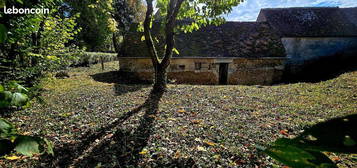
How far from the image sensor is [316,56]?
1631 cm

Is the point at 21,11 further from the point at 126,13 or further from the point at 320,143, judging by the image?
the point at 126,13

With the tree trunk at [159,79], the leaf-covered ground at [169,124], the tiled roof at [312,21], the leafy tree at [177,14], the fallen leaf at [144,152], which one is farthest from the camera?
the tiled roof at [312,21]

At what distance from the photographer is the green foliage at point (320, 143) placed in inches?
14.9

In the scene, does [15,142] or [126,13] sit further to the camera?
[126,13]

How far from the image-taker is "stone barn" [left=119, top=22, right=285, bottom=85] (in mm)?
12555

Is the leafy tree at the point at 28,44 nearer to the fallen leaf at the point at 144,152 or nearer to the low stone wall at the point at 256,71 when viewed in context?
the fallen leaf at the point at 144,152

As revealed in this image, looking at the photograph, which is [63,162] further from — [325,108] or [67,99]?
[325,108]

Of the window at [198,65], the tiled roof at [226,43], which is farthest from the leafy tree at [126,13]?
the window at [198,65]

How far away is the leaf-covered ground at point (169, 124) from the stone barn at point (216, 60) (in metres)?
5.31

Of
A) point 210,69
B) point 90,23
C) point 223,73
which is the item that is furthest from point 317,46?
point 90,23

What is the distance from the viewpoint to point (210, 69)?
12.8m

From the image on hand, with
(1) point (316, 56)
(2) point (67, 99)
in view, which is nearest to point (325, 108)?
(2) point (67, 99)

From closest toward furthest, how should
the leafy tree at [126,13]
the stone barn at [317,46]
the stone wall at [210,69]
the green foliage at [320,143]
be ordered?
the green foliage at [320,143] < the stone wall at [210,69] < the stone barn at [317,46] < the leafy tree at [126,13]

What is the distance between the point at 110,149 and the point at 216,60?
1061 centimetres
